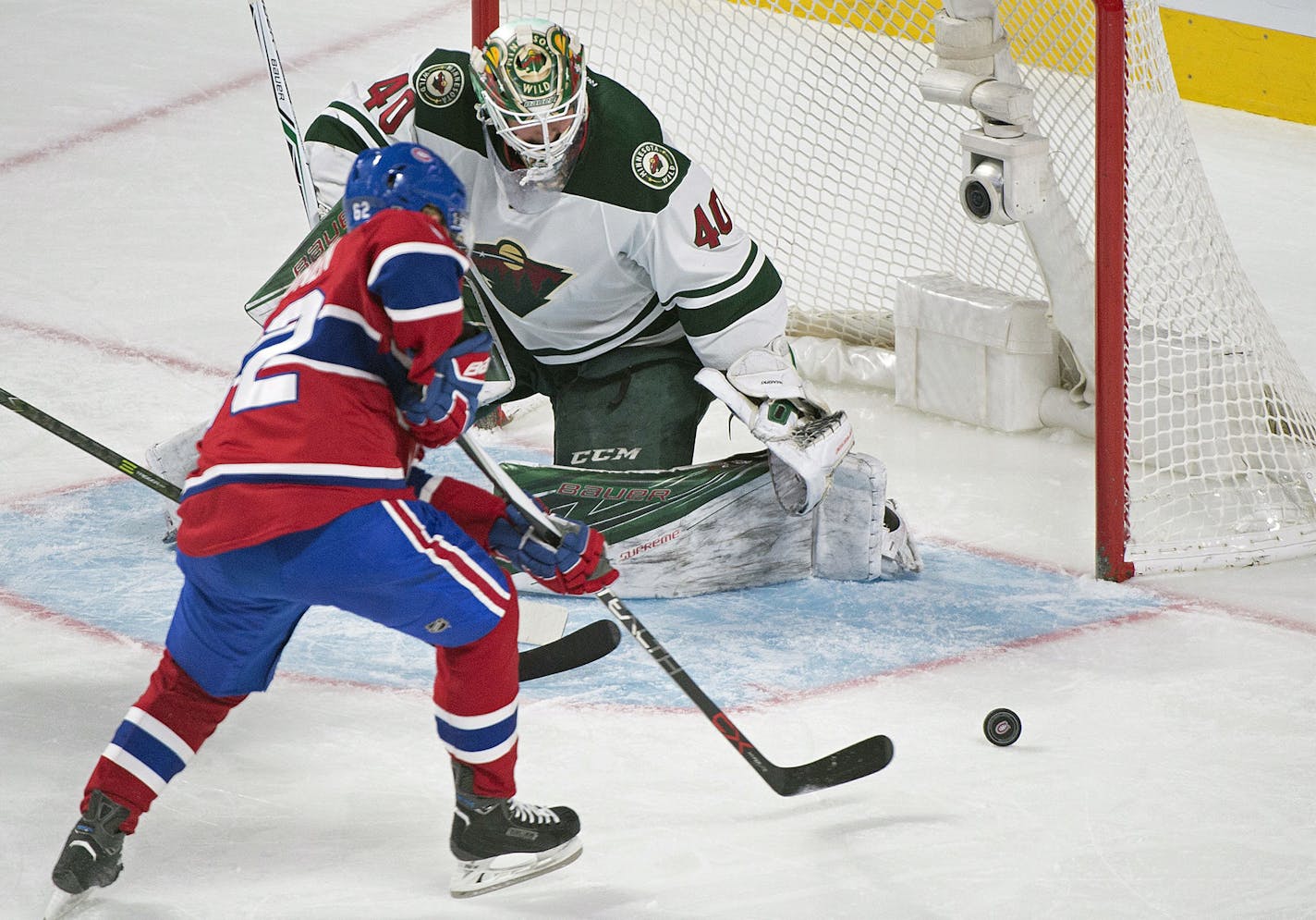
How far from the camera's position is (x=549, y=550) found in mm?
2506

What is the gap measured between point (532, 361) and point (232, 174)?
259 cm

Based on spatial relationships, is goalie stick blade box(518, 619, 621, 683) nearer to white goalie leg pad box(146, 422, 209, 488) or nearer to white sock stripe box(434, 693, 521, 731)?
white sock stripe box(434, 693, 521, 731)

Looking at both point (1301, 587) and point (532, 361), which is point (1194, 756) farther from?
point (532, 361)

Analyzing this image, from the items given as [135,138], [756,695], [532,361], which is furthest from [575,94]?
[135,138]

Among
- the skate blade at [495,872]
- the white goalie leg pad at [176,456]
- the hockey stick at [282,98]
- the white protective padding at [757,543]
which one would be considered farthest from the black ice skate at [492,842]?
the hockey stick at [282,98]

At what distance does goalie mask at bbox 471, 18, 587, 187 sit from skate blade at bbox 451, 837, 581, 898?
1.28 m

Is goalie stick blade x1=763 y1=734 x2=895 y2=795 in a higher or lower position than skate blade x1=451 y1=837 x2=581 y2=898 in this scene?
higher

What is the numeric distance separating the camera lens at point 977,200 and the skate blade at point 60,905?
88.7 inches

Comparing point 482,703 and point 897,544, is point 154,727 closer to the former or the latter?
point 482,703

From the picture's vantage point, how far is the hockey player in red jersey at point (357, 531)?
7.30 feet

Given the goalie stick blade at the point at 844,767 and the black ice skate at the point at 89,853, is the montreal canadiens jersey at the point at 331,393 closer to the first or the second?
the black ice skate at the point at 89,853

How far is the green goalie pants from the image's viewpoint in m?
3.67

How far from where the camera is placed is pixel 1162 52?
360 centimetres

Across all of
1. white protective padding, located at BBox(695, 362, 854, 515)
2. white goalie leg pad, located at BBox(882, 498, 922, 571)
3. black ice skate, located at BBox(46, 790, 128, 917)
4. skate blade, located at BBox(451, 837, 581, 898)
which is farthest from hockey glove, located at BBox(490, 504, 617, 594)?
white goalie leg pad, located at BBox(882, 498, 922, 571)
